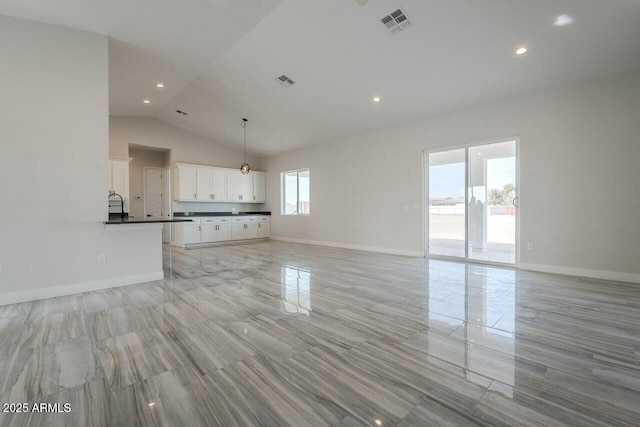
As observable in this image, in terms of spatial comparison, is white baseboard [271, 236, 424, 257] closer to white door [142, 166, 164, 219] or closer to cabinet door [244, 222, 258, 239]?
cabinet door [244, 222, 258, 239]

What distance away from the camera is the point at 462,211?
548 centimetres

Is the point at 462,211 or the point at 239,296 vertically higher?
the point at 462,211

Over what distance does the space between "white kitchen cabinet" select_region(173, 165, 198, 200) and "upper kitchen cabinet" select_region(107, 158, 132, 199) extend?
1288 millimetres

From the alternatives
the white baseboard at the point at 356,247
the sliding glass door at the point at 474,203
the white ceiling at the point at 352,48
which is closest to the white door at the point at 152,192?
the white ceiling at the point at 352,48

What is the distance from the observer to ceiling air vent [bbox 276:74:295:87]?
5029mm

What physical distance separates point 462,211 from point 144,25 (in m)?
5.90

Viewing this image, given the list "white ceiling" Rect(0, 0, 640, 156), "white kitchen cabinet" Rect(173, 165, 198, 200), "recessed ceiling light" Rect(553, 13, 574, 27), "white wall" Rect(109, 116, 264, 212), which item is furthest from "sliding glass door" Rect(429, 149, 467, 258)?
"white kitchen cabinet" Rect(173, 165, 198, 200)

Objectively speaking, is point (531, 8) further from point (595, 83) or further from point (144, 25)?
point (144, 25)

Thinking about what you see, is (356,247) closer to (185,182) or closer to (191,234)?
(191,234)

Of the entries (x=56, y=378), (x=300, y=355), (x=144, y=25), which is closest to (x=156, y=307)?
(x=56, y=378)

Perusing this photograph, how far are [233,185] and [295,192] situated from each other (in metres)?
2.02

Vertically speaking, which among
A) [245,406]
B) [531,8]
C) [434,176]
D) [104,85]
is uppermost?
[531,8]

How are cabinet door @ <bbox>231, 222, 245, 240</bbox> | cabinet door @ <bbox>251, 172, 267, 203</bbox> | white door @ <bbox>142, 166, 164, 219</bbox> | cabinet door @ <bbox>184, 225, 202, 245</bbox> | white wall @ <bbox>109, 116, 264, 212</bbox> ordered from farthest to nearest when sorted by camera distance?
1. cabinet door @ <bbox>251, 172, 267, 203</bbox>
2. cabinet door @ <bbox>231, 222, 245, 240</bbox>
3. white door @ <bbox>142, 166, 164, 219</bbox>
4. cabinet door @ <bbox>184, 225, 202, 245</bbox>
5. white wall @ <bbox>109, 116, 264, 212</bbox>

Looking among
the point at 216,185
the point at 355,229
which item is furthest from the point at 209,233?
the point at 355,229
